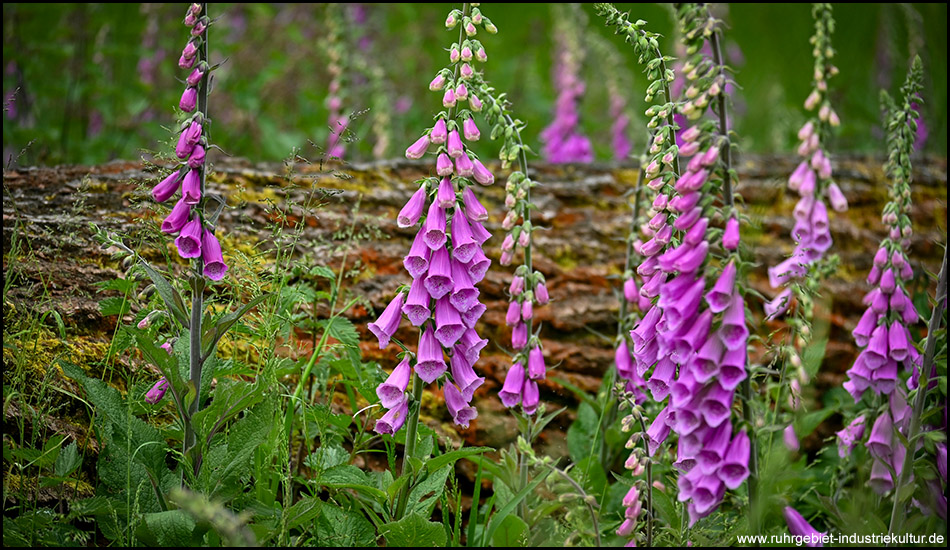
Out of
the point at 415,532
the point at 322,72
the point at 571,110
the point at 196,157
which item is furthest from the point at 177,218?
the point at 322,72

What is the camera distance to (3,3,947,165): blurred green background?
6055 mm

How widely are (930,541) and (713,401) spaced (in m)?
0.98

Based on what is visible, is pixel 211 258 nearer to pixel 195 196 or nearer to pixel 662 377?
pixel 195 196

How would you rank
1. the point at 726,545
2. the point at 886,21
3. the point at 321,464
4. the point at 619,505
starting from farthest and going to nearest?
1. the point at 886,21
2. the point at 619,505
3. the point at 321,464
4. the point at 726,545

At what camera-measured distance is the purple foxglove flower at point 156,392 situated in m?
2.32

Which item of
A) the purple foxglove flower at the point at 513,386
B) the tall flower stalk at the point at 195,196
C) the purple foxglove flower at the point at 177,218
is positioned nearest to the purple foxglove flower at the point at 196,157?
the tall flower stalk at the point at 195,196

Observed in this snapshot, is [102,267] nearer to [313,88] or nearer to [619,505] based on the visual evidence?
[619,505]

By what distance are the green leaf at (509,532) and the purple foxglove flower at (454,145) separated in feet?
3.67

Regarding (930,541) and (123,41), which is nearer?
(930,541)

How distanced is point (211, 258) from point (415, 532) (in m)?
1.06

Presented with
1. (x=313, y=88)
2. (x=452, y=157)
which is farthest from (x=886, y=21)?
(x=452, y=157)

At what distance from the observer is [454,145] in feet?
7.29

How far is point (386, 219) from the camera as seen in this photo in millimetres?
4137

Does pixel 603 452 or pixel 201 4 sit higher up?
pixel 201 4
